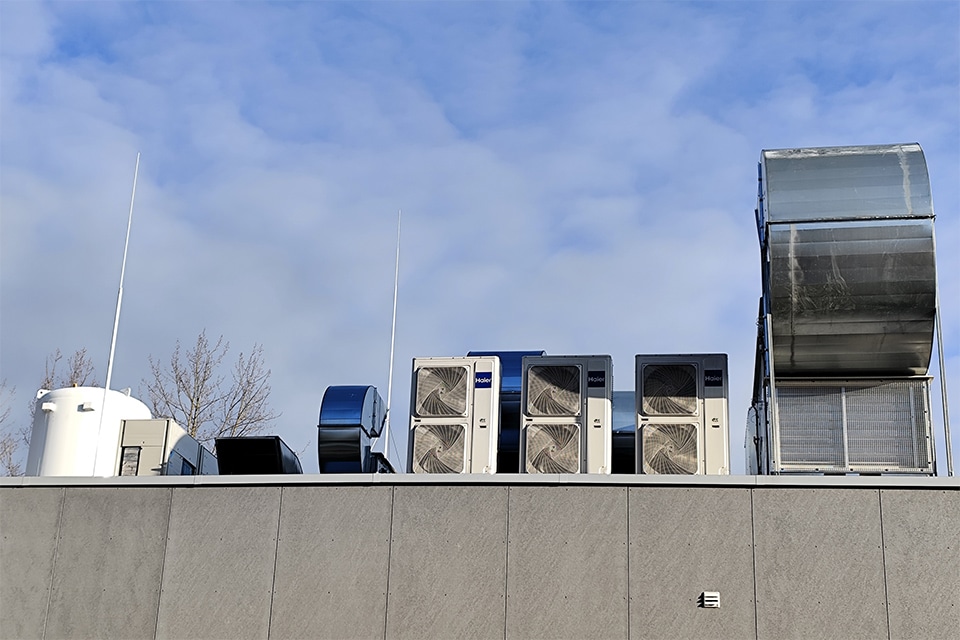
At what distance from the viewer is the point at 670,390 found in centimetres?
1286

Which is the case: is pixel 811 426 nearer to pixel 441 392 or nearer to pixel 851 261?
pixel 851 261

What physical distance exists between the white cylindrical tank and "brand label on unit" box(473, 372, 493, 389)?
13.4 feet

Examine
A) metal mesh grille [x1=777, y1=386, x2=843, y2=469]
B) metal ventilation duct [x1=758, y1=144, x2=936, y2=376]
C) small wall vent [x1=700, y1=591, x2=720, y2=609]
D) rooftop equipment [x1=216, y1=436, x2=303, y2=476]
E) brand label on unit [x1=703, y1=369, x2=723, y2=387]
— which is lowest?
small wall vent [x1=700, y1=591, x2=720, y2=609]

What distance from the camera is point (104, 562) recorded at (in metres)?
11.9

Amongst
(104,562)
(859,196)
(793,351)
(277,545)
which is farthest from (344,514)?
(859,196)

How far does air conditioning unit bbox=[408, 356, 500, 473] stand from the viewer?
12734mm

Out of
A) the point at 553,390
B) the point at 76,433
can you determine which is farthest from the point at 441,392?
the point at 76,433

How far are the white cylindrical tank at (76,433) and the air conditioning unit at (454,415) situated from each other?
3.45 meters

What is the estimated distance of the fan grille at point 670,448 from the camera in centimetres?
1253

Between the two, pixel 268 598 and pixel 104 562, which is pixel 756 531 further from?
pixel 104 562

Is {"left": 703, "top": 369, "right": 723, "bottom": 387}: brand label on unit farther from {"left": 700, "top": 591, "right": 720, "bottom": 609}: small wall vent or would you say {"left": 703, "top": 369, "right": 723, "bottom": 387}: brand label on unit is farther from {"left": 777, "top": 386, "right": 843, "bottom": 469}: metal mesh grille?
{"left": 700, "top": 591, "right": 720, "bottom": 609}: small wall vent

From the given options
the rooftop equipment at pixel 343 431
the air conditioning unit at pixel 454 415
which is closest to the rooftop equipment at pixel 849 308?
the air conditioning unit at pixel 454 415

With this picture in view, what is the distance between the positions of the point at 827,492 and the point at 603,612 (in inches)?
93.8

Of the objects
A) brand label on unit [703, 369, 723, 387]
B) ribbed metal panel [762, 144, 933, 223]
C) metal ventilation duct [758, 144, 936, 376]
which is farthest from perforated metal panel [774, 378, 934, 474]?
ribbed metal panel [762, 144, 933, 223]
